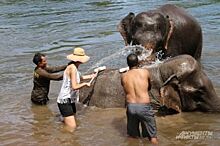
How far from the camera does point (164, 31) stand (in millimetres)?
10180

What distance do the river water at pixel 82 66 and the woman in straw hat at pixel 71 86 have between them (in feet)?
0.68

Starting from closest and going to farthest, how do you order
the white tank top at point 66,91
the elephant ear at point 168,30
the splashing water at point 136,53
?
the white tank top at point 66,91 < the splashing water at point 136,53 < the elephant ear at point 168,30

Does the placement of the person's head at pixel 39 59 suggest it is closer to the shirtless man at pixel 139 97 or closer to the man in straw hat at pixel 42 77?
the man in straw hat at pixel 42 77

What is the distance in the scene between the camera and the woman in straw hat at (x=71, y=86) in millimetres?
7367

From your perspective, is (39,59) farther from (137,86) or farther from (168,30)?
(168,30)

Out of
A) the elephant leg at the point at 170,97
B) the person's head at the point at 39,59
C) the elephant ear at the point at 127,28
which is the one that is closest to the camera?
the elephant leg at the point at 170,97

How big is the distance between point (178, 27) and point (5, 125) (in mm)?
4992

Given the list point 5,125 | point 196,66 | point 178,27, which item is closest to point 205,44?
point 178,27

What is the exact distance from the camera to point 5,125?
7.89m

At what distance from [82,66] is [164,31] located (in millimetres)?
2507

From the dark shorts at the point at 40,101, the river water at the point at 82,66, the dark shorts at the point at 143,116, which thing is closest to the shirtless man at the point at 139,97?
the dark shorts at the point at 143,116

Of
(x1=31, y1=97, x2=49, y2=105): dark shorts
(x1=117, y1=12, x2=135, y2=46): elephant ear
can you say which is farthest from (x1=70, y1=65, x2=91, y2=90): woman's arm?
(x1=117, y1=12, x2=135, y2=46): elephant ear

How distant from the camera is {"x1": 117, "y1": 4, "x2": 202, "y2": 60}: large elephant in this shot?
32.2 ft

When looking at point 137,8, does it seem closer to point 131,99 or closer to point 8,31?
point 8,31
